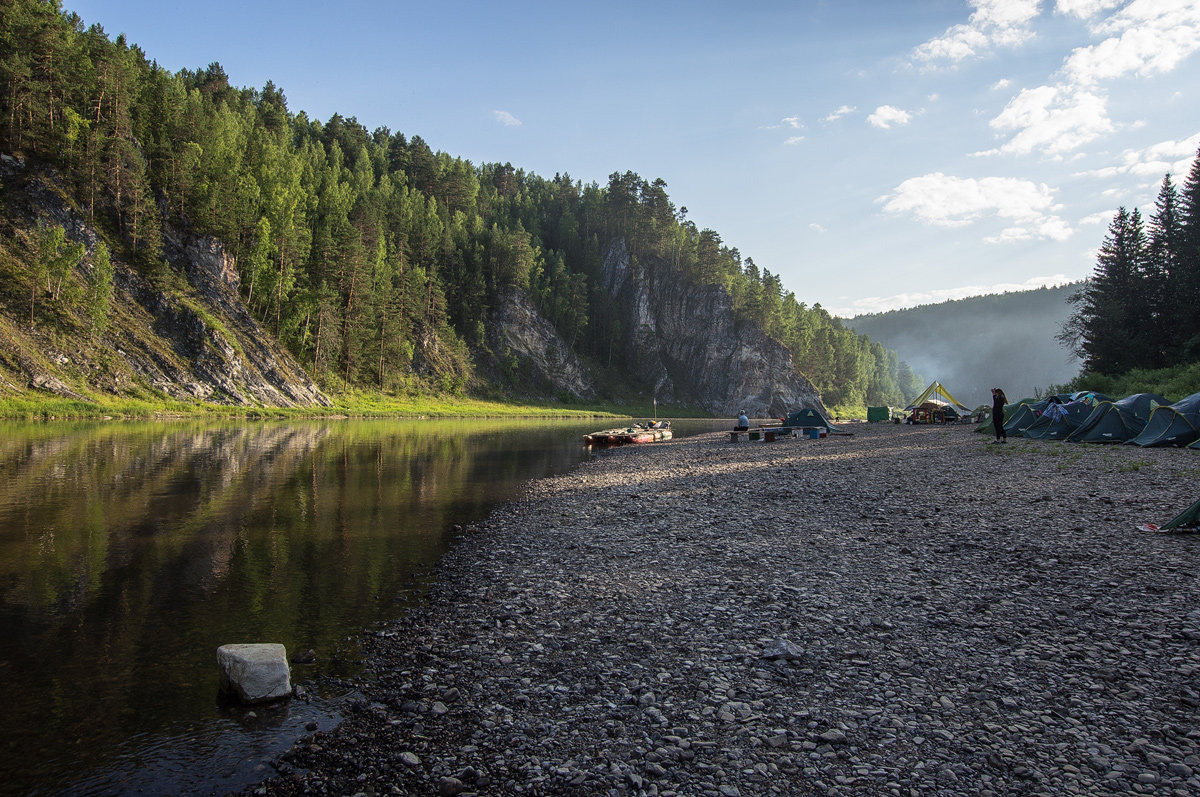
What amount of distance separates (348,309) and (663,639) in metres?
90.9

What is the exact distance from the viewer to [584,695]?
702 cm

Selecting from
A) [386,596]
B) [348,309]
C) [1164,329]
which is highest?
[348,309]

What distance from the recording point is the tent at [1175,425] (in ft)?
97.1

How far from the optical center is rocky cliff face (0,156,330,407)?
52.4 m

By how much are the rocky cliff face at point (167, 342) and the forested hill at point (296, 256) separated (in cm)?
23

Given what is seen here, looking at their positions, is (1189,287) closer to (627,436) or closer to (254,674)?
(627,436)

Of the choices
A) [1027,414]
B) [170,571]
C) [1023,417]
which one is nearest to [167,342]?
[170,571]

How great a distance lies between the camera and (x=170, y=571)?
12.1 m

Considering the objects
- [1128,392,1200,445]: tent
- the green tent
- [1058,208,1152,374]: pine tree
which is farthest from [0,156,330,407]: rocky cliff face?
[1058,208,1152,374]: pine tree

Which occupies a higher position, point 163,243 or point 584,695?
point 163,243

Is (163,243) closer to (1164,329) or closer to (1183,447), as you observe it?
(1183,447)

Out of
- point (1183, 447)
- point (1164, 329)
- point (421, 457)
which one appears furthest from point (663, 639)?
point (1164, 329)

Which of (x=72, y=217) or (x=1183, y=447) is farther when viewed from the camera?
(x=72, y=217)

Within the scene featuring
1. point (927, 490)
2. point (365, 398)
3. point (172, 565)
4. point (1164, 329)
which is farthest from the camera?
point (365, 398)
